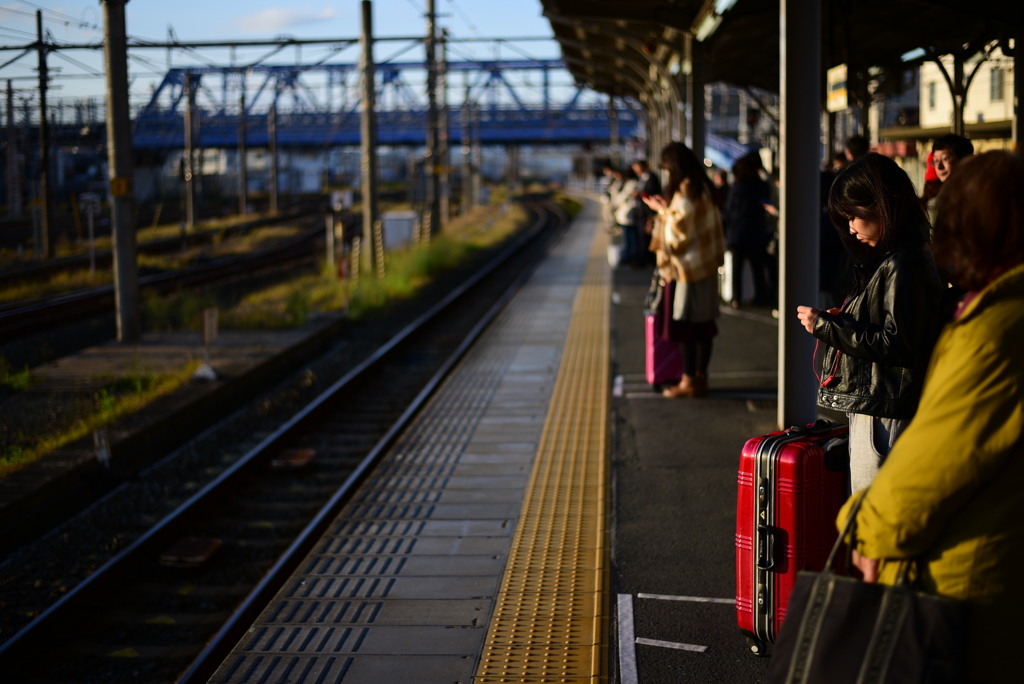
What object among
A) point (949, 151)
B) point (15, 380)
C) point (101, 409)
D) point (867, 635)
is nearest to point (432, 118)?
point (15, 380)

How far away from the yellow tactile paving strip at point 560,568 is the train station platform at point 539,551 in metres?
0.01

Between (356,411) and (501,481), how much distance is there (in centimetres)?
367

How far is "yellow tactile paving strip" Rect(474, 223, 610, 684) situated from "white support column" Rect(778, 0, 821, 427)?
127cm

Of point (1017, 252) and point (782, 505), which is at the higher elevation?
point (1017, 252)

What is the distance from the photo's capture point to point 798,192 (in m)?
5.74

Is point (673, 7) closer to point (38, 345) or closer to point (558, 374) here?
point (558, 374)

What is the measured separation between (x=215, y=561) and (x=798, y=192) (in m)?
3.92

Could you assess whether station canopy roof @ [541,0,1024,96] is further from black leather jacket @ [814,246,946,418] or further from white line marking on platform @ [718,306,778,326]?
black leather jacket @ [814,246,946,418]

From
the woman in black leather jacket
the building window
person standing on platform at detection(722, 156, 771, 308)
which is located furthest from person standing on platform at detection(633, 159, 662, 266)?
the building window

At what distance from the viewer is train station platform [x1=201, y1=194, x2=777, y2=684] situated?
4227mm

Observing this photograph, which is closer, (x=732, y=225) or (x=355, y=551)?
(x=355, y=551)

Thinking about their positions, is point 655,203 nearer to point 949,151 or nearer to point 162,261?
point 949,151

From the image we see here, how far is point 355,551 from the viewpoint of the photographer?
18.8 ft

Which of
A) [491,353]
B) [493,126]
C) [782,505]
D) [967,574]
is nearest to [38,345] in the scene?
[491,353]
